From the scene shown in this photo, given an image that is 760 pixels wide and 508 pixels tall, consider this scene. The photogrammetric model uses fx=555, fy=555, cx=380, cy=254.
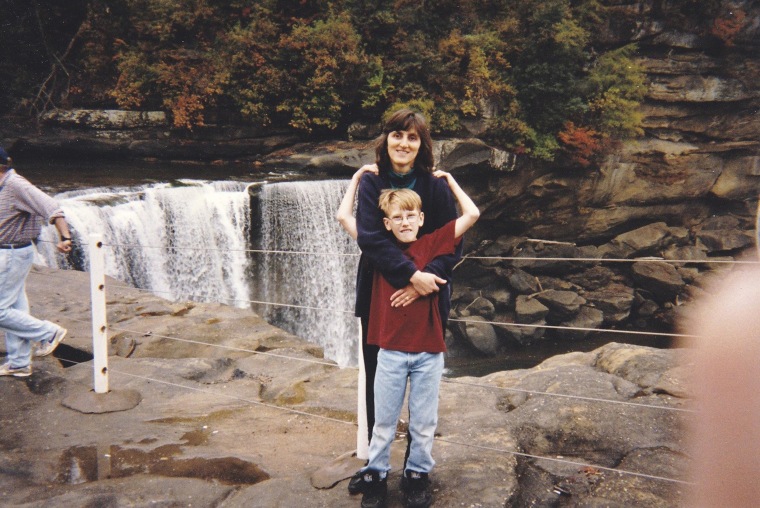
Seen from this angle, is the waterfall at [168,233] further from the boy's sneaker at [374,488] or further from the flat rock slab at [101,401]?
the boy's sneaker at [374,488]

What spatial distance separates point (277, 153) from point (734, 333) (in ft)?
47.0

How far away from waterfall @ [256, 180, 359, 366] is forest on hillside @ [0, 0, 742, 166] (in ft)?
12.1

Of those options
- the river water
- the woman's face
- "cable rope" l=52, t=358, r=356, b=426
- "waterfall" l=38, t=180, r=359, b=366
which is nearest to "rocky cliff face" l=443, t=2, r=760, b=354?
the river water

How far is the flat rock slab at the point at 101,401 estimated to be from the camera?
400 cm

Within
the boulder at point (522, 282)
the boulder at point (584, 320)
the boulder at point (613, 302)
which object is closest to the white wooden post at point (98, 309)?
the boulder at point (522, 282)

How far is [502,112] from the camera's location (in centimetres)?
1487

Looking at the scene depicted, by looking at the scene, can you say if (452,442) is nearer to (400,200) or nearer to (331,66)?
(400,200)

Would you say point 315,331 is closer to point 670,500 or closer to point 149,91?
point 149,91

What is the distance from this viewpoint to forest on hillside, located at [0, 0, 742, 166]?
1428cm

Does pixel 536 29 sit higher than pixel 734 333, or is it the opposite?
pixel 536 29

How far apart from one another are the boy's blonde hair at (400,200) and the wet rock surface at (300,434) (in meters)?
1.27

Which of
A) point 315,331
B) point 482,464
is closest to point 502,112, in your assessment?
point 315,331

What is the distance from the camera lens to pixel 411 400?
2668mm

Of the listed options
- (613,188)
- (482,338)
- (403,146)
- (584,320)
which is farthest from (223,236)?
(613,188)
